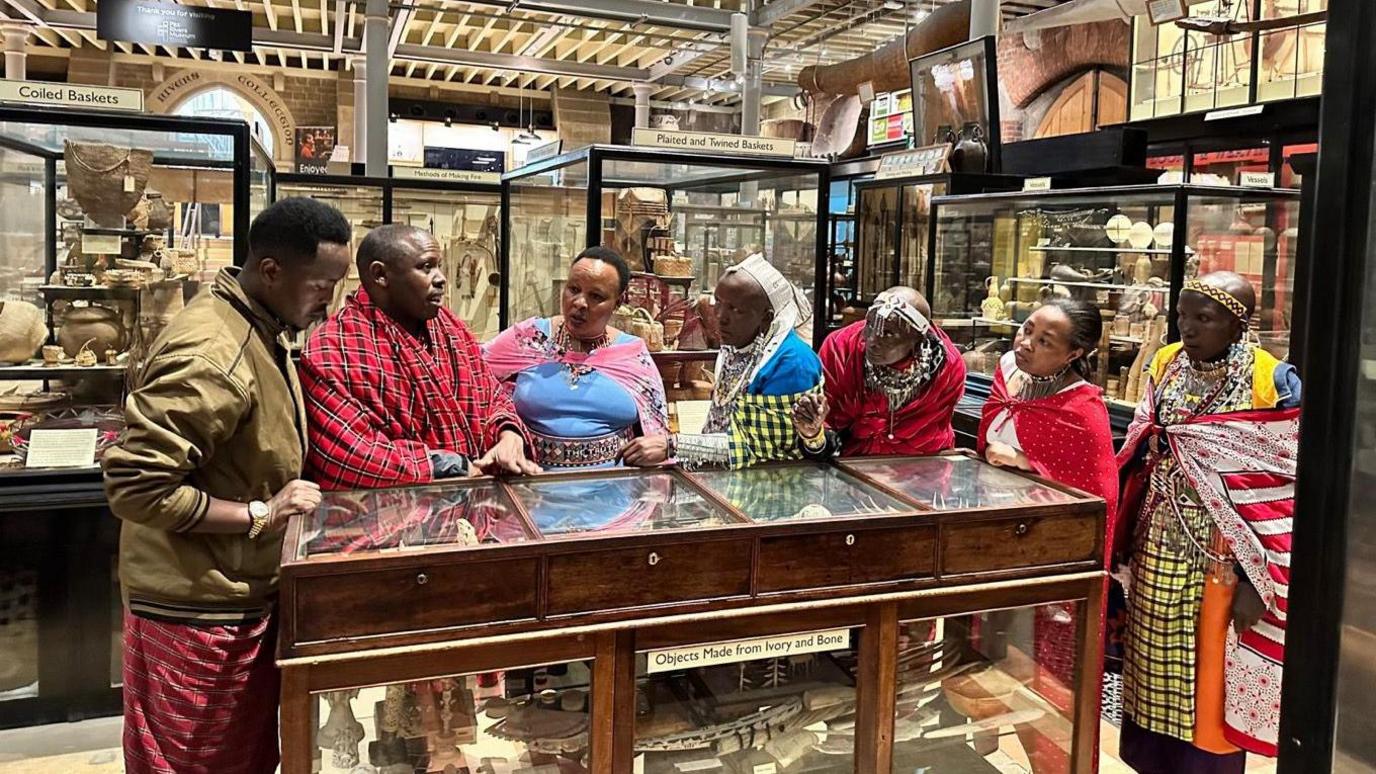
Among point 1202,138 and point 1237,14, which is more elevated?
point 1237,14

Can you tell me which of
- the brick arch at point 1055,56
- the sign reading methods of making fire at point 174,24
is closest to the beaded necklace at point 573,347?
the sign reading methods of making fire at point 174,24

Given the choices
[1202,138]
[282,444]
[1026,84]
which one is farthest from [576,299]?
[1026,84]

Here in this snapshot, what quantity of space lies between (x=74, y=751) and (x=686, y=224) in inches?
117

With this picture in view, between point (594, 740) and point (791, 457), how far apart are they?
36.9 inches

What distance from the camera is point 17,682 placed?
342 cm

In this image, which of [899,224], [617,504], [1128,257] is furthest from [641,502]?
[899,224]

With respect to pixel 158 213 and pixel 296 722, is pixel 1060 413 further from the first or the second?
pixel 158 213

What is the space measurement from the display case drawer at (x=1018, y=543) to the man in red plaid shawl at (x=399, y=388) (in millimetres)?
993

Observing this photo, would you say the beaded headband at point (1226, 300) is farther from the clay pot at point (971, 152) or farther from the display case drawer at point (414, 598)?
the clay pot at point (971, 152)

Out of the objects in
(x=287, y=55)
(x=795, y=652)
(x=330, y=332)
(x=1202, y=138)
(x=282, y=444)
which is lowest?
(x=795, y=652)

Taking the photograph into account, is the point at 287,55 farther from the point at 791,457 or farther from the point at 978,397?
the point at 791,457

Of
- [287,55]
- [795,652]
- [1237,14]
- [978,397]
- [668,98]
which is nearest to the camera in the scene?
[795,652]

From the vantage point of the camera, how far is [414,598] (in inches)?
75.0

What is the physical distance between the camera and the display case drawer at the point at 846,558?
2.15 m
